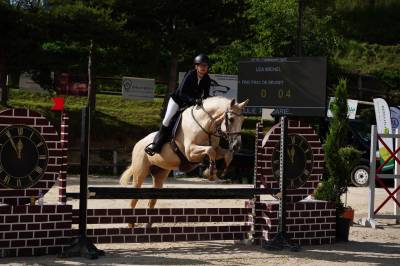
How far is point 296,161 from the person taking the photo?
8.91 meters

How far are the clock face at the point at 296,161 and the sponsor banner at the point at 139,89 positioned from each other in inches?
721

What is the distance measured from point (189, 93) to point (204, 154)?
104 centimetres

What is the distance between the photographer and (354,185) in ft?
66.4

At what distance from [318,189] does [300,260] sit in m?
2.16

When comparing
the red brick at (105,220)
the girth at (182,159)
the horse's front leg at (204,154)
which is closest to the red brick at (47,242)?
the red brick at (105,220)

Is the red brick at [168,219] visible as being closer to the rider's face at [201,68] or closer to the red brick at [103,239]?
the red brick at [103,239]

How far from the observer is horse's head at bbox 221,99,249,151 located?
25.5 ft

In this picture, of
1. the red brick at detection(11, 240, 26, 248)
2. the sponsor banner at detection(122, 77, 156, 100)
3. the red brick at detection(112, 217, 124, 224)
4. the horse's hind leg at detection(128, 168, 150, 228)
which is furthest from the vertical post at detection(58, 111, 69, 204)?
the sponsor banner at detection(122, 77, 156, 100)

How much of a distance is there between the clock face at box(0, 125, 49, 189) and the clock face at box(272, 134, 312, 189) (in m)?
3.11

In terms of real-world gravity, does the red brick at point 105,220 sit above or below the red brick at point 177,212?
below

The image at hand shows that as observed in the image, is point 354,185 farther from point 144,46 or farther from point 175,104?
point 175,104

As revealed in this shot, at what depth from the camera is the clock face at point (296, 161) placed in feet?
28.7

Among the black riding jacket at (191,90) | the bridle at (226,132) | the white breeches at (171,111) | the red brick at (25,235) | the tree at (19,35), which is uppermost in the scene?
the tree at (19,35)

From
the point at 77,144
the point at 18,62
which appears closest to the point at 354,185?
the point at 77,144
